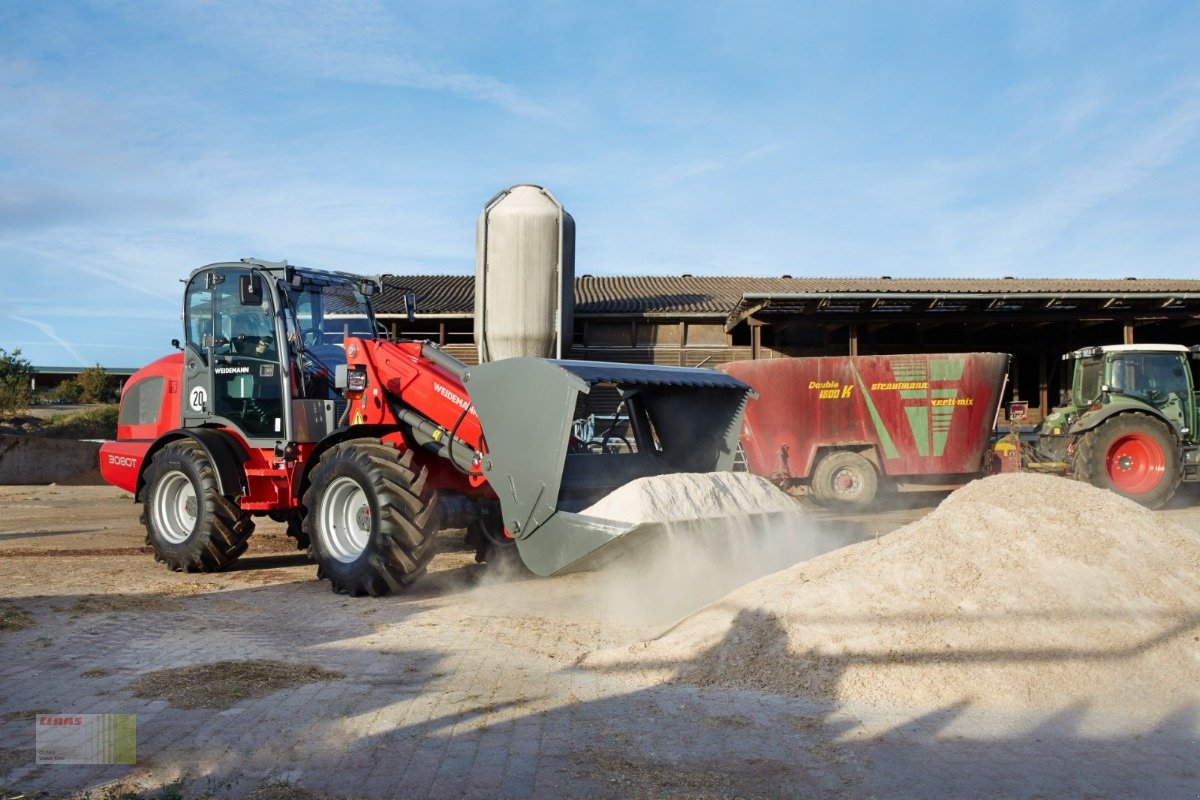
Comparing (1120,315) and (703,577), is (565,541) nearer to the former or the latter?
(703,577)

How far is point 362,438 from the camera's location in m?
8.34

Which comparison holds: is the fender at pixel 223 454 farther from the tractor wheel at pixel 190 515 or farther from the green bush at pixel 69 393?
the green bush at pixel 69 393

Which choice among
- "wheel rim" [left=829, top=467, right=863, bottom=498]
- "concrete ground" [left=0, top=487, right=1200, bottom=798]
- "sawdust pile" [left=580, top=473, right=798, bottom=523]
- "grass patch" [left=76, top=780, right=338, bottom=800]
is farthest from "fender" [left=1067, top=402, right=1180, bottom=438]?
"grass patch" [left=76, top=780, right=338, bottom=800]

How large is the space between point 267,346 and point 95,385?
2753 centimetres

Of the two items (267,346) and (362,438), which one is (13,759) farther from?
(267,346)

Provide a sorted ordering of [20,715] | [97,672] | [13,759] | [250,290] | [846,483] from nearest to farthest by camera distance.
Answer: [13,759] → [20,715] → [97,672] → [250,290] → [846,483]

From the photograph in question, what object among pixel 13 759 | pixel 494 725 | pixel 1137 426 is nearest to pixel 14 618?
pixel 13 759

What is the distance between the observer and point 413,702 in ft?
16.7

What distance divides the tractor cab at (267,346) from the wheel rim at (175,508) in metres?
0.59

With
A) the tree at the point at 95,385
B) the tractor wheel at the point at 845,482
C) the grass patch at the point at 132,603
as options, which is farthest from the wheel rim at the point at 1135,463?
the tree at the point at 95,385

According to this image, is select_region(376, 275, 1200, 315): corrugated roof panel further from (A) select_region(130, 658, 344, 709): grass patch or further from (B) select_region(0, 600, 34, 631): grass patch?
(A) select_region(130, 658, 344, 709): grass patch

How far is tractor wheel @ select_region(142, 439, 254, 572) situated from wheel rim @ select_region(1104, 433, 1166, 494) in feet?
39.6

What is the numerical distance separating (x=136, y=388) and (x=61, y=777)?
731 centimetres

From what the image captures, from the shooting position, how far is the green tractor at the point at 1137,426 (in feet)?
Answer: 47.8
